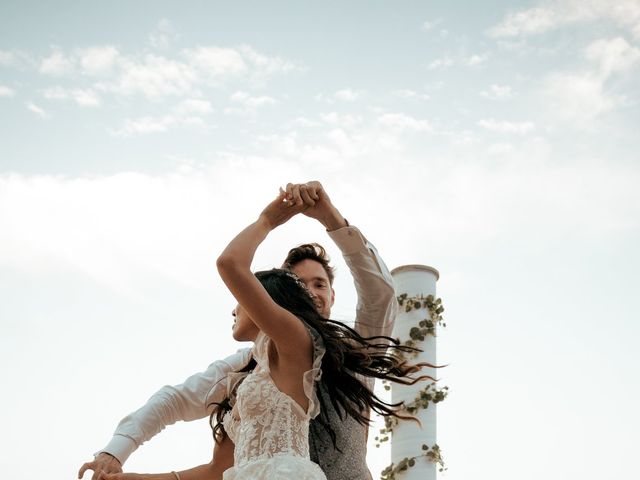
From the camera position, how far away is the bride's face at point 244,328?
2.73 m

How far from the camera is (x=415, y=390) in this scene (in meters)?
6.31

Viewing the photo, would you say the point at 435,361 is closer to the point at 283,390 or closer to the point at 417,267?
the point at 417,267

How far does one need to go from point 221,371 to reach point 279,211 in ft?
6.55

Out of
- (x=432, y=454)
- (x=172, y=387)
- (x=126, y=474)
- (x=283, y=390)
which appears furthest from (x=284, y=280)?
(x=432, y=454)

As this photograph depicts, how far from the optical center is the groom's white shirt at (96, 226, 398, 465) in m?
3.09

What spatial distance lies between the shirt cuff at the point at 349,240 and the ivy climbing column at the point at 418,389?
325 cm

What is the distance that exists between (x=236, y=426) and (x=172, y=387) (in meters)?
1.80

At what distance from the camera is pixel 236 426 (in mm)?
2701

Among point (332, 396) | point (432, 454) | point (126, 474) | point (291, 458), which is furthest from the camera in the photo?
point (432, 454)

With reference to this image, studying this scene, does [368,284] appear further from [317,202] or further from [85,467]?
[85,467]

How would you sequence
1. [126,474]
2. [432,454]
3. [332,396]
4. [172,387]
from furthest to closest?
[432,454] → [172,387] → [126,474] → [332,396]

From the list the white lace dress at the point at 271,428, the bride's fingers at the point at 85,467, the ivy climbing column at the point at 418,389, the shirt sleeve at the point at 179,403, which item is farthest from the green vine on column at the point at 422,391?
the white lace dress at the point at 271,428

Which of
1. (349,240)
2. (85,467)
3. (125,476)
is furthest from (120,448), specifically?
(349,240)

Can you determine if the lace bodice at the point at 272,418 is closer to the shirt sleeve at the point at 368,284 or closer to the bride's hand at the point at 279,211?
the bride's hand at the point at 279,211
